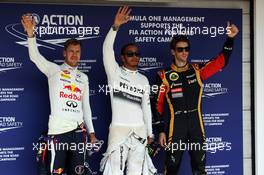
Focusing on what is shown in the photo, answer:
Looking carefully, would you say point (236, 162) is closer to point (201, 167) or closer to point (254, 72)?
point (201, 167)

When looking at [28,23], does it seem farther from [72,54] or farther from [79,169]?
[79,169]

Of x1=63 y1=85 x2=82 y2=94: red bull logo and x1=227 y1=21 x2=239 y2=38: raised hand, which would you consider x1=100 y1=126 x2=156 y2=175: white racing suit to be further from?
x1=227 y1=21 x2=239 y2=38: raised hand

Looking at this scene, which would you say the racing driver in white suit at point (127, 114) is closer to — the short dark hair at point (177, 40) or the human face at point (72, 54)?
the human face at point (72, 54)

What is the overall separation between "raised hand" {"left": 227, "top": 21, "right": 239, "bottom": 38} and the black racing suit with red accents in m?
0.53

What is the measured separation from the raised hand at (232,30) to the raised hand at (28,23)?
2.01 metres

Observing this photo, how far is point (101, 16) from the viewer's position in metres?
5.17

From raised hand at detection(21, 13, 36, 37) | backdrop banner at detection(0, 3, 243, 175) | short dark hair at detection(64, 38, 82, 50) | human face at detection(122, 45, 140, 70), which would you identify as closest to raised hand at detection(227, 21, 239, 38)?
backdrop banner at detection(0, 3, 243, 175)

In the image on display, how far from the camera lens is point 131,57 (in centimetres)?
485

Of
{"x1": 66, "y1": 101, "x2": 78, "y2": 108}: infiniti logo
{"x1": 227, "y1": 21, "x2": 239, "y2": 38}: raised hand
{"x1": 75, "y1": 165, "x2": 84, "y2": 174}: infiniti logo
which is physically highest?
{"x1": 227, "y1": 21, "x2": 239, "y2": 38}: raised hand

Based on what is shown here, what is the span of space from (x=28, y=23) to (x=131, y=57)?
1029mm

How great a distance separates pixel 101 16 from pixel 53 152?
1.49m

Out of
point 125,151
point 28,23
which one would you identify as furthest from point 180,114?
point 28,23

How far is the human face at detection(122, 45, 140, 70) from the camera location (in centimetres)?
485

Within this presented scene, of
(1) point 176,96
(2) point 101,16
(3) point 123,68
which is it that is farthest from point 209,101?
(2) point 101,16
